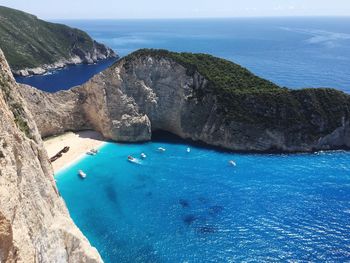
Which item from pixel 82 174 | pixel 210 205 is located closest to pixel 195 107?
pixel 82 174

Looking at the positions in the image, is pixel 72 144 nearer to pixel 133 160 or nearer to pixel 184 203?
pixel 133 160

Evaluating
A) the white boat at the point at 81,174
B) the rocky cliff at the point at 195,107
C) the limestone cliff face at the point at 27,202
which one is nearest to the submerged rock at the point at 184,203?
the white boat at the point at 81,174

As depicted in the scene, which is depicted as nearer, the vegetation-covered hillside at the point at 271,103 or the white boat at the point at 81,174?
the white boat at the point at 81,174

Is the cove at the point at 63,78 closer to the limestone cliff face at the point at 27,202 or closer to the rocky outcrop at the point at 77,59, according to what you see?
the rocky outcrop at the point at 77,59

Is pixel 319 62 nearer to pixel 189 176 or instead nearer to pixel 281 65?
pixel 281 65

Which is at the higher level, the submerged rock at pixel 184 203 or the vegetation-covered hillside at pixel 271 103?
the vegetation-covered hillside at pixel 271 103

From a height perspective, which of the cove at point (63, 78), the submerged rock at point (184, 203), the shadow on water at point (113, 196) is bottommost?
the shadow on water at point (113, 196)

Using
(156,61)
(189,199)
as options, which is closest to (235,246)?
(189,199)
